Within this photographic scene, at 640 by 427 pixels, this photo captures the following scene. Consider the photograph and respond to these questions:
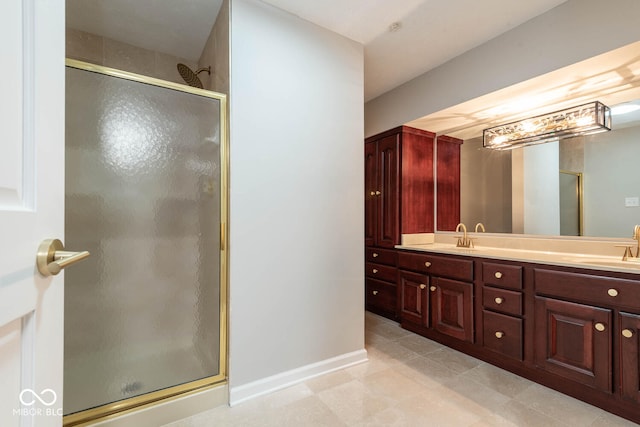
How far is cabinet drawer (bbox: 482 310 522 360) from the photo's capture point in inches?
76.0

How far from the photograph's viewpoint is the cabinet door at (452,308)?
222 cm

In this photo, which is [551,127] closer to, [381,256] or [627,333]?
[627,333]

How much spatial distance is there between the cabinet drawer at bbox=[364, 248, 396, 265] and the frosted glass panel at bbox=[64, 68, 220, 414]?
1913mm

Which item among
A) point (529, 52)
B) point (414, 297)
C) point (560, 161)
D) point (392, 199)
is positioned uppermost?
point (529, 52)

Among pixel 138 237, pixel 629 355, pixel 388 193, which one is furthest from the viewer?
pixel 388 193

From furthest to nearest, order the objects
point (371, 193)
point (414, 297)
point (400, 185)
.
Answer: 1. point (371, 193)
2. point (400, 185)
3. point (414, 297)

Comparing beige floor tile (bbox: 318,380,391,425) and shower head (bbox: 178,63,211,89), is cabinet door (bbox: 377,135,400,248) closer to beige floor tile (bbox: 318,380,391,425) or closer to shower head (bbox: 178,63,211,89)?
beige floor tile (bbox: 318,380,391,425)

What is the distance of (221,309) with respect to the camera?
171 cm

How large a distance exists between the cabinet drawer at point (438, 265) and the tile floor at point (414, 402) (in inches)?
27.0

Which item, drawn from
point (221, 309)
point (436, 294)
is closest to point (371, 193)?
point (436, 294)

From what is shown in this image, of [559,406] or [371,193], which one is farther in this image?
[371,193]

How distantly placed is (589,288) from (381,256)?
1.74 metres

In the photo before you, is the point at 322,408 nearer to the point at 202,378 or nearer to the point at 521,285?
the point at 202,378

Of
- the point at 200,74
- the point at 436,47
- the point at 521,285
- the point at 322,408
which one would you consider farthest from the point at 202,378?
the point at 436,47
